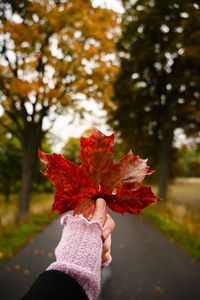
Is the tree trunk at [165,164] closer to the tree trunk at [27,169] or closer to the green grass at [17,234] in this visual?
the green grass at [17,234]

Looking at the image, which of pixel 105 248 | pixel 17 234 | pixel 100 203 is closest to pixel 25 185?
pixel 17 234

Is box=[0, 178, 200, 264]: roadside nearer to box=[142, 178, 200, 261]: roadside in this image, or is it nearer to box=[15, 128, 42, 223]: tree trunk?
box=[142, 178, 200, 261]: roadside

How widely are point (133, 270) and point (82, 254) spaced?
4.60 m

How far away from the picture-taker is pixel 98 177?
81 centimetres

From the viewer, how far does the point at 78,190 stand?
2.74 ft

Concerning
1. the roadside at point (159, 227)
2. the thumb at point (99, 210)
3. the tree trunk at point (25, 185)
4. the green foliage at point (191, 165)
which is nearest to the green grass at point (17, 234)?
the roadside at point (159, 227)

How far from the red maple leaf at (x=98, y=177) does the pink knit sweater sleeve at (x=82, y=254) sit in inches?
3.2

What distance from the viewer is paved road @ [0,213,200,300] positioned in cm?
384

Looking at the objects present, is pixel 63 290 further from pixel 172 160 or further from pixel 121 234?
pixel 172 160

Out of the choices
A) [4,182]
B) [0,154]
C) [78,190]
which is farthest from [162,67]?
[4,182]

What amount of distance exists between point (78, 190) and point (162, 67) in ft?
32.1

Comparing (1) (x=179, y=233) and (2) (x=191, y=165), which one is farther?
(2) (x=191, y=165)

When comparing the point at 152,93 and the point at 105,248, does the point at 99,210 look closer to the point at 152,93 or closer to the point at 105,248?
the point at 105,248

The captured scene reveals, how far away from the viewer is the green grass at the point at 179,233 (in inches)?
216
